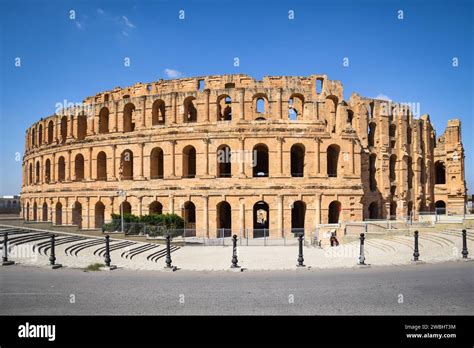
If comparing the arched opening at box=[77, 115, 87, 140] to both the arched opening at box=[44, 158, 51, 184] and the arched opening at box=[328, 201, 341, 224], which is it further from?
the arched opening at box=[328, 201, 341, 224]

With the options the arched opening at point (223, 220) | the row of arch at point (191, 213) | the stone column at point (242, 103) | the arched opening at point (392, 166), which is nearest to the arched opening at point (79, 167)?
the row of arch at point (191, 213)

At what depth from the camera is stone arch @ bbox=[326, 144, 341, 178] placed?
103ft

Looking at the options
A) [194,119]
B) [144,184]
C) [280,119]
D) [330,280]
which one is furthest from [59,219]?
[330,280]

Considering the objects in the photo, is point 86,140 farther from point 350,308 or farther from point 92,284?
point 350,308

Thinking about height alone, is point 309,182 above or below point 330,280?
above

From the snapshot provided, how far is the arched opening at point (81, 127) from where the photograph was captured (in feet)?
119

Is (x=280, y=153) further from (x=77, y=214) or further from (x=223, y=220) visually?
(x=77, y=214)

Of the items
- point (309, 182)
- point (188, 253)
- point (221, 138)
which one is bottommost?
point (188, 253)

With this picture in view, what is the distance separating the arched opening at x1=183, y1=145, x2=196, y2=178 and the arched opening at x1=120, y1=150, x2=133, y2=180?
5811mm

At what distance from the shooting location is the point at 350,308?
8.25 m

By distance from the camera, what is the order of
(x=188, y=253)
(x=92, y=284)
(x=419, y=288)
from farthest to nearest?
(x=188, y=253) → (x=92, y=284) → (x=419, y=288)
